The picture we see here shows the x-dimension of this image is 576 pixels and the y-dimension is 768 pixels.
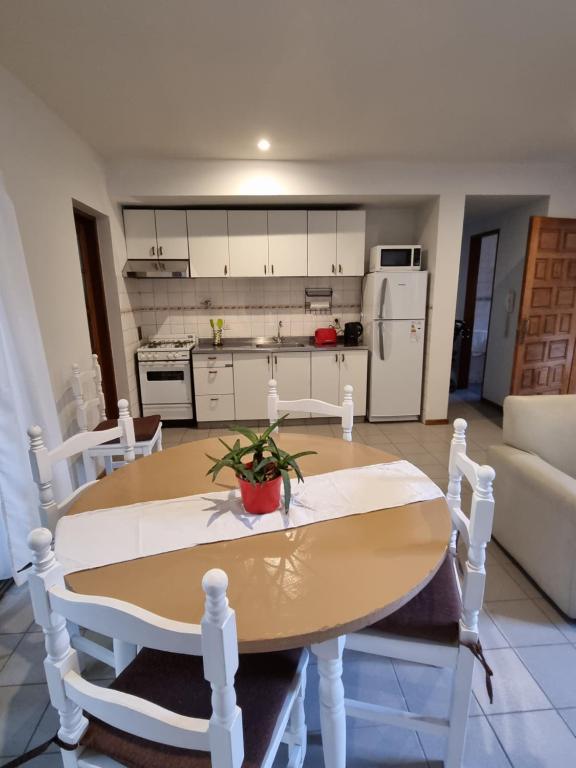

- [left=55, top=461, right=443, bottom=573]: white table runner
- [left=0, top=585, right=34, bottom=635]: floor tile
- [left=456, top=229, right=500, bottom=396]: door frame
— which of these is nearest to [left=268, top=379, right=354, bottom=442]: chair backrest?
[left=55, top=461, right=443, bottom=573]: white table runner

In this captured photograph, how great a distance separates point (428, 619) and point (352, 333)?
10.9 feet

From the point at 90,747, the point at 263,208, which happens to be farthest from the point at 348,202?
the point at 90,747

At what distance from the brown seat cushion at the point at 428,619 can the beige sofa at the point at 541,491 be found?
87cm

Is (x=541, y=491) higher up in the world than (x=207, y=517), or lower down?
lower down

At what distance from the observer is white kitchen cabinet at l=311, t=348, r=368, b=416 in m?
3.90

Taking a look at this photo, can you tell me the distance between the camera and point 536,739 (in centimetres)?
121

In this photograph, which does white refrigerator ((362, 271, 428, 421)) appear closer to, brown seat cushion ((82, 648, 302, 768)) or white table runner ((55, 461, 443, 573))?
white table runner ((55, 461, 443, 573))

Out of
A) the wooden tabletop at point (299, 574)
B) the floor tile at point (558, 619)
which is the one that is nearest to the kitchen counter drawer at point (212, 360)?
the wooden tabletop at point (299, 574)

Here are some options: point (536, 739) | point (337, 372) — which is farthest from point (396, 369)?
point (536, 739)

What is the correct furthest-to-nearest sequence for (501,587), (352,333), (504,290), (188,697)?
(504,290), (352,333), (501,587), (188,697)

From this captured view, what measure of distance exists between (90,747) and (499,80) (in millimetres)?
3215

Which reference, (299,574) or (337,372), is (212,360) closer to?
(337,372)

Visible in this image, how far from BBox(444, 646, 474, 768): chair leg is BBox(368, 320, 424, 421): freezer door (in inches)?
121

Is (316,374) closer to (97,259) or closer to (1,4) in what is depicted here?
(97,259)
